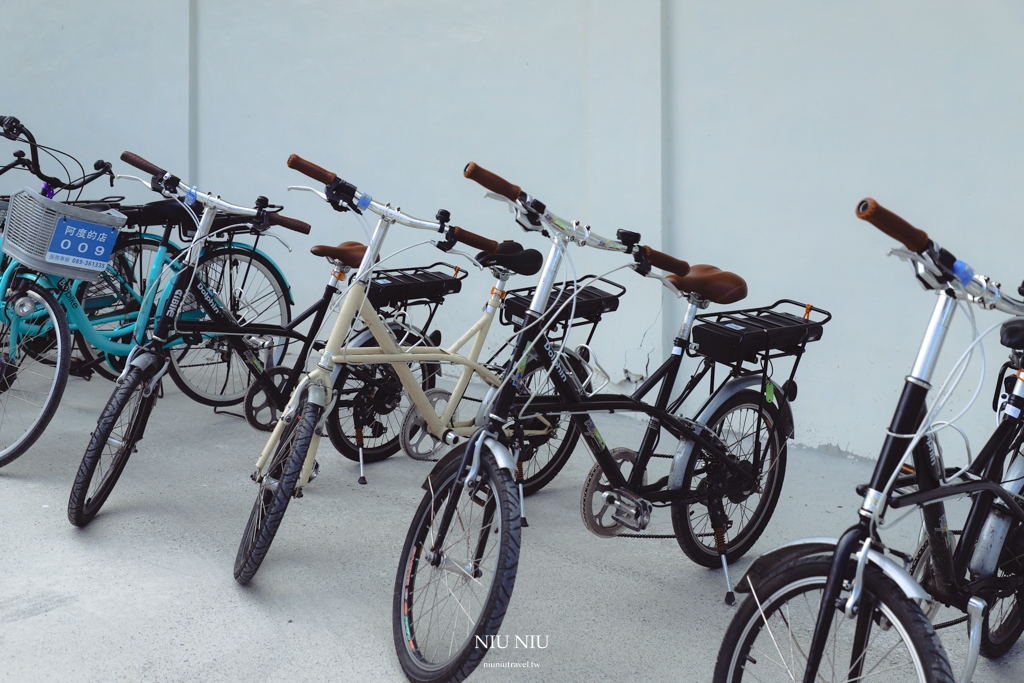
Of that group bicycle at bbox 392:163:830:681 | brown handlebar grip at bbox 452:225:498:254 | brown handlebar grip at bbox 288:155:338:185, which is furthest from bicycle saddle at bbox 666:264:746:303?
brown handlebar grip at bbox 288:155:338:185

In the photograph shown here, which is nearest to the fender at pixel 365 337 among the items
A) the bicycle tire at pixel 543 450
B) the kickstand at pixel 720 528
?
the bicycle tire at pixel 543 450

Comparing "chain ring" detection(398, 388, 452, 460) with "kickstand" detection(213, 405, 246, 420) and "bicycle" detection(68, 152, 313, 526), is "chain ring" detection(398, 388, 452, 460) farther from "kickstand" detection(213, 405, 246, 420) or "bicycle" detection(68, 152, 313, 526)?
"kickstand" detection(213, 405, 246, 420)

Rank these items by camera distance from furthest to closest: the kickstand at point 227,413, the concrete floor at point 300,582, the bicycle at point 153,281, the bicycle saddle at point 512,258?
1. the kickstand at point 227,413
2. the bicycle at point 153,281
3. the bicycle saddle at point 512,258
4. the concrete floor at point 300,582

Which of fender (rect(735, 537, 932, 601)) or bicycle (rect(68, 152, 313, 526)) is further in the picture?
bicycle (rect(68, 152, 313, 526))

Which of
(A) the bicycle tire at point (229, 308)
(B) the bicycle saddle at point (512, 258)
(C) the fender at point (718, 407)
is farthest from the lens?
(A) the bicycle tire at point (229, 308)

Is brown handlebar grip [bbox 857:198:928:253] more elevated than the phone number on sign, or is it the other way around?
brown handlebar grip [bbox 857:198:928:253]

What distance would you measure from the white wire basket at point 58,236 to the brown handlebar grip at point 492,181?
170cm

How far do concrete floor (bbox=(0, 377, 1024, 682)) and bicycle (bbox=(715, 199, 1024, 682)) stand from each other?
43 cm

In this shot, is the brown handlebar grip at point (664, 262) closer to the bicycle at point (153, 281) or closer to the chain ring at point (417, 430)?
the chain ring at point (417, 430)

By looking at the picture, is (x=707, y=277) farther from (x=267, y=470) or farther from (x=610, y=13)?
(x=610, y=13)

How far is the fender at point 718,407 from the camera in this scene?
7.75 feet

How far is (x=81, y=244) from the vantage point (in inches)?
120

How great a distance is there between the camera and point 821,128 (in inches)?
132

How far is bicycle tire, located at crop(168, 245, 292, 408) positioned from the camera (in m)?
3.64
